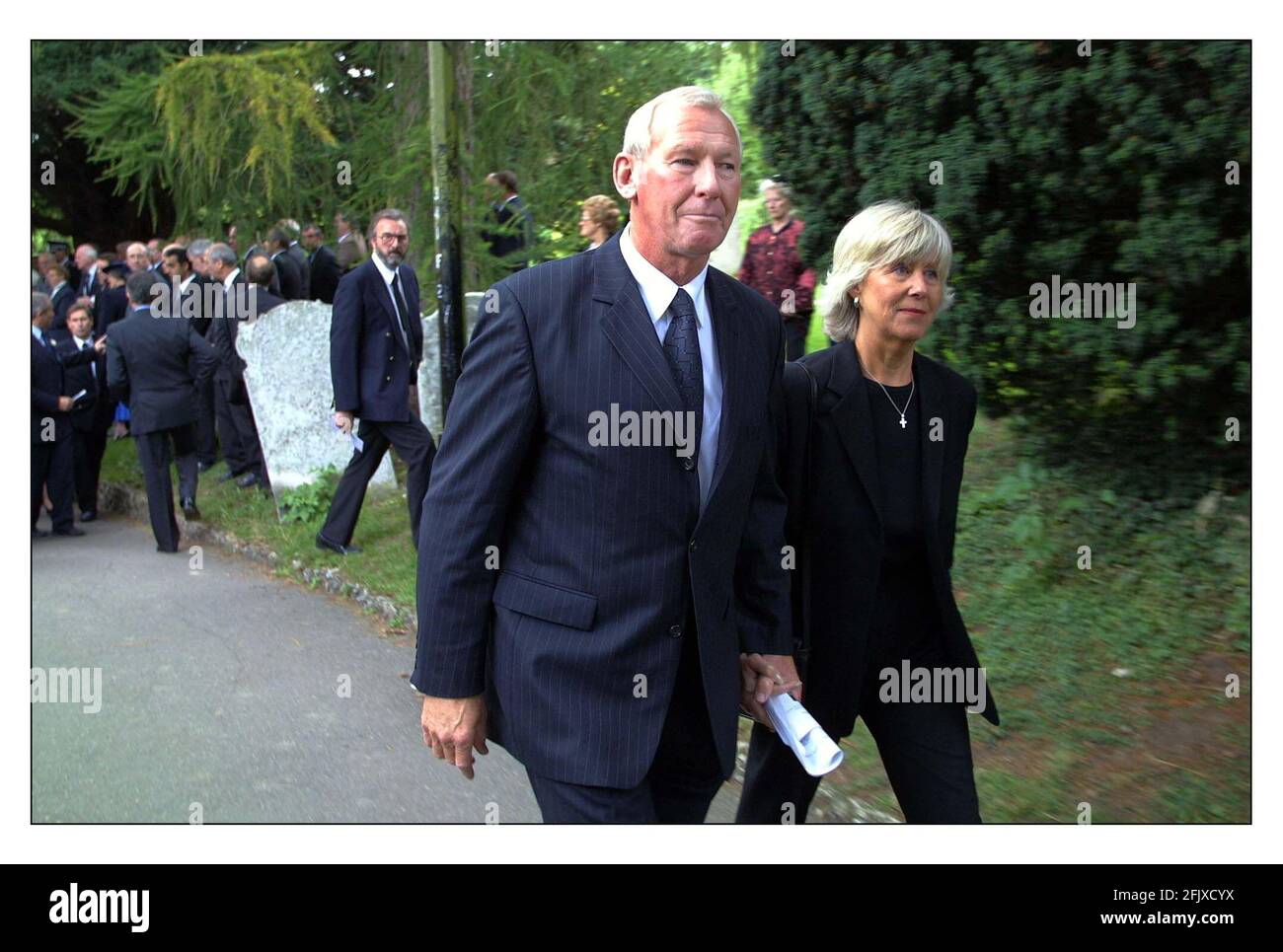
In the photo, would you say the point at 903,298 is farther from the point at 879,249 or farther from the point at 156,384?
the point at 156,384

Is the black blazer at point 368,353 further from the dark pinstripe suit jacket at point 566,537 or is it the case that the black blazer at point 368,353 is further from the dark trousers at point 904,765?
the dark pinstripe suit jacket at point 566,537

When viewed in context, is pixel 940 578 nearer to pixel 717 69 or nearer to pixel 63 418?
pixel 717 69

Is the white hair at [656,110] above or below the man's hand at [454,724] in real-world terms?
above

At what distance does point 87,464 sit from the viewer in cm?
1279

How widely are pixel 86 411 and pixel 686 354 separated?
11.2 m

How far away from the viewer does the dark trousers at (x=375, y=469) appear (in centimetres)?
896

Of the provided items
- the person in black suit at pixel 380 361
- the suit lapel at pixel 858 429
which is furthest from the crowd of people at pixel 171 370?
the suit lapel at pixel 858 429

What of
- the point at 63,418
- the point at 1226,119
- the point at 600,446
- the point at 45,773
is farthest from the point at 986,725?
the point at 63,418

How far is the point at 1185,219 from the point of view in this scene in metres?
4.91

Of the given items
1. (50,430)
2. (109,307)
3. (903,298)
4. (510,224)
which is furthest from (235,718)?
(109,307)

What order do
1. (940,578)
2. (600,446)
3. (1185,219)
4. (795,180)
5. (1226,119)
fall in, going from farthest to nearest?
1. (795,180)
2. (1185,219)
3. (1226,119)
4. (940,578)
5. (600,446)

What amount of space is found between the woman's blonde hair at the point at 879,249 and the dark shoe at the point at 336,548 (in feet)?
20.9

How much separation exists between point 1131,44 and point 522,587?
347 cm

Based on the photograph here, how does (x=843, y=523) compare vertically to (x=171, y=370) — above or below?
below
